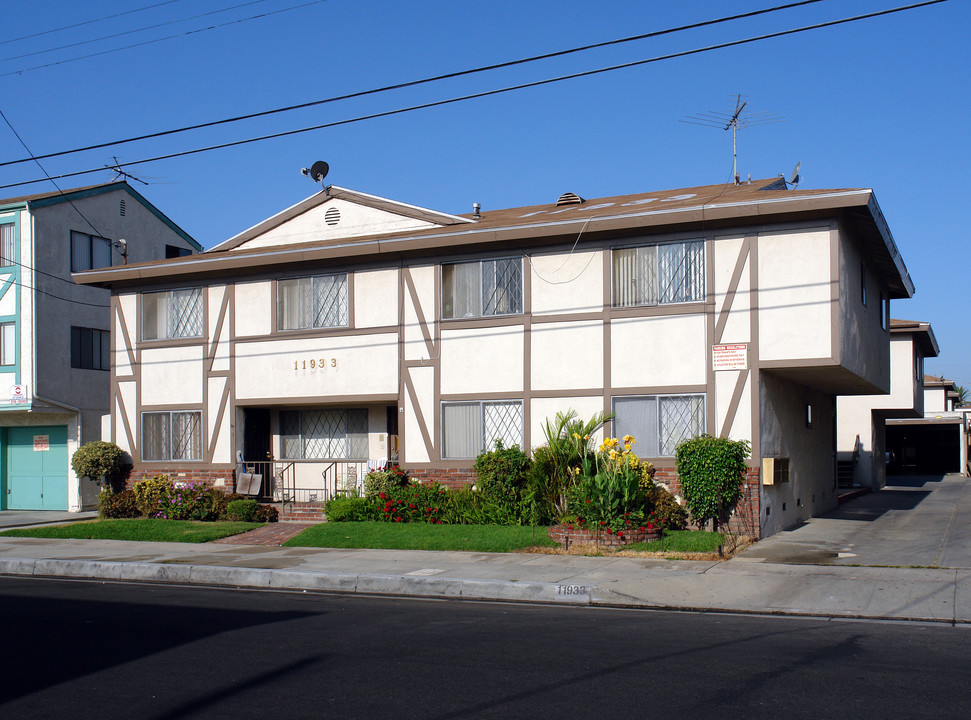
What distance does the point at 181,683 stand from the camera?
7316 millimetres

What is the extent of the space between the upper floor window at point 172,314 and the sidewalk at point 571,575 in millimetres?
5863

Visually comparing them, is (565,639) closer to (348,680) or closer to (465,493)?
(348,680)

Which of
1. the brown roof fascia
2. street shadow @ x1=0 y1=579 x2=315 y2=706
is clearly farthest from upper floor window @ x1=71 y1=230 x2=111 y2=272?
street shadow @ x1=0 y1=579 x2=315 y2=706

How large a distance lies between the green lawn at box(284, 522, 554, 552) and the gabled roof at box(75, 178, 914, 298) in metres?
5.36

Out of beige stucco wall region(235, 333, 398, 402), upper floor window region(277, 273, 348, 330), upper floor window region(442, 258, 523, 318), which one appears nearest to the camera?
upper floor window region(442, 258, 523, 318)

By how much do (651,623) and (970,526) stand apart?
1142 centimetres

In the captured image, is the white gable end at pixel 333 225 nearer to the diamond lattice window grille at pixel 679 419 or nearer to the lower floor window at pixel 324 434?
the lower floor window at pixel 324 434

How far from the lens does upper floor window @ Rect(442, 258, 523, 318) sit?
18344mm

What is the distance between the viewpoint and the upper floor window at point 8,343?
85.9 ft

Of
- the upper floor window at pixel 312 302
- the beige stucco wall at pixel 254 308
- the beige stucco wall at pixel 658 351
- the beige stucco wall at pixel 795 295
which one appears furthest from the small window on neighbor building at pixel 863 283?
the beige stucco wall at pixel 254 308

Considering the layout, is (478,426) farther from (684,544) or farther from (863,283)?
(863,283)

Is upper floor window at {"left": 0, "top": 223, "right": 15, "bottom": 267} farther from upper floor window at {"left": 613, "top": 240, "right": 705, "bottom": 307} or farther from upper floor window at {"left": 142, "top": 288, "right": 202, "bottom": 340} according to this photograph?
upper floor window at {"left": 613, "top": 240, "right": 705, "bottom": 307}

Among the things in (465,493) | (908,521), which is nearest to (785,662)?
(465,493)

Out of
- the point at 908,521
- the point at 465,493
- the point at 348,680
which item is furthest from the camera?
the point at 908,521
